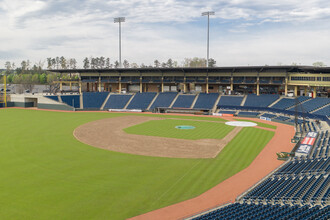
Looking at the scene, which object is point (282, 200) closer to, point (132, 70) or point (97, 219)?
point (97, 219)

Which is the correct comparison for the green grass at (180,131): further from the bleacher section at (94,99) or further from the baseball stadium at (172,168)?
the bleacher section at (94,99)

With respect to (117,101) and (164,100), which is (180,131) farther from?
(117,101)

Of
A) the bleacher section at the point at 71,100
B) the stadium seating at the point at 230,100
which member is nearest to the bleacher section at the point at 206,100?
the stadium seating at the point at 230,100

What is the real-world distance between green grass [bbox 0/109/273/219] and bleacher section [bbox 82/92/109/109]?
48.7 meters

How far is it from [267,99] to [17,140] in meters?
64.9

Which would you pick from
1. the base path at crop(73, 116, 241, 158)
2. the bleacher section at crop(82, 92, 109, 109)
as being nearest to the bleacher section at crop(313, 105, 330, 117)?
the base path at crop(73, 116, 241, 158)

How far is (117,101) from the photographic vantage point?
90.1 m

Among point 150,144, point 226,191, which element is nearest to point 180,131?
point 150,144

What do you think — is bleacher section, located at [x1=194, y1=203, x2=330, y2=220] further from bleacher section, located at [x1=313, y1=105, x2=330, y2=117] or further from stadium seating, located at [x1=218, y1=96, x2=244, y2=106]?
stadium seating, located at [x1=218, y1=96, x2=244, y2=106]

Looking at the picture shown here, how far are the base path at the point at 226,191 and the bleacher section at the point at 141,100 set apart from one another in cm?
5392

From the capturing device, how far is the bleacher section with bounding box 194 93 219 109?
258ft

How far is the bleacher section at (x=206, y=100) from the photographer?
78.7 meters

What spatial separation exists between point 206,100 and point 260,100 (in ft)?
53.6

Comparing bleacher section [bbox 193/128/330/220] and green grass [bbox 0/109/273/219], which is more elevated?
bleacher section [bbox 193/128/330/220]
